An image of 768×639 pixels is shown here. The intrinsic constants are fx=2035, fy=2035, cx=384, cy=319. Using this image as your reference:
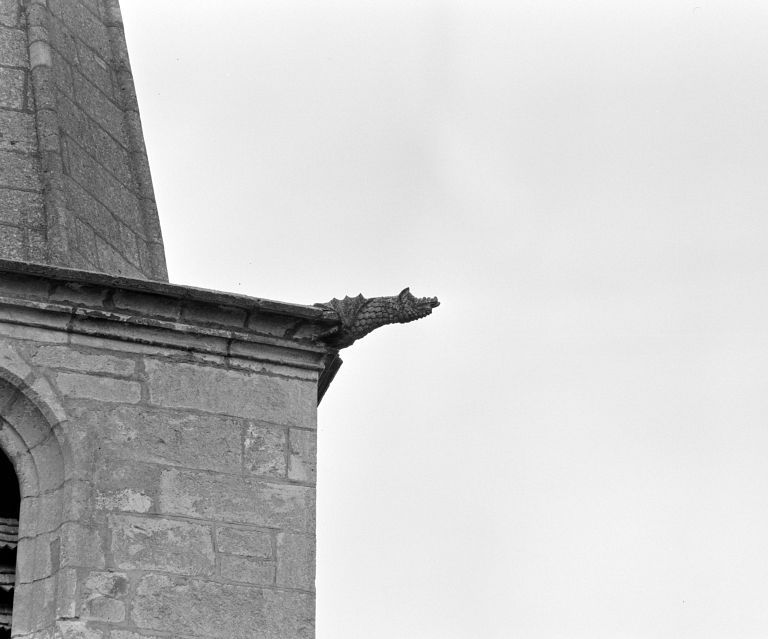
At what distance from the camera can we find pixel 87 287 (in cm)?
921

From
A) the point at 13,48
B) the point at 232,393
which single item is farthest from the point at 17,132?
the point at 232,393

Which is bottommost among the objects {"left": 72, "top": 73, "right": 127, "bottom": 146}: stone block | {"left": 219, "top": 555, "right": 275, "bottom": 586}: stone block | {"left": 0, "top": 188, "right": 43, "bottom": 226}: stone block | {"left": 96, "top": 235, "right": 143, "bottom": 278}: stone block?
{"left": 219, "top": 555, "right": 275, "bottom": 586}: stone block

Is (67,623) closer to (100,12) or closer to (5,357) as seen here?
(5,357)

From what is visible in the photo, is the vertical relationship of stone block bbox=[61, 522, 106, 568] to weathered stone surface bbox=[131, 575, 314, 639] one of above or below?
above

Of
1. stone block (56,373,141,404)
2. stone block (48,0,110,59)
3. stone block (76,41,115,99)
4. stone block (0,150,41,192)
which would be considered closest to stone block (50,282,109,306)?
stone block (56,373,141,404)

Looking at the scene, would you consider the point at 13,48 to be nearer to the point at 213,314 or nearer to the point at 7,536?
the point at 213,314

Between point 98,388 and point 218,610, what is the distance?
117 cm

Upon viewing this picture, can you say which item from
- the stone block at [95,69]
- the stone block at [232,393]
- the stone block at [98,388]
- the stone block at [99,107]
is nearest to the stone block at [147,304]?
the stone block at [232,393]

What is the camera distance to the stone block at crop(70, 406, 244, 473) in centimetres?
902

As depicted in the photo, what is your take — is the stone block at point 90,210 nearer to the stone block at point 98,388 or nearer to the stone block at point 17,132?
the stone block at point 17,132

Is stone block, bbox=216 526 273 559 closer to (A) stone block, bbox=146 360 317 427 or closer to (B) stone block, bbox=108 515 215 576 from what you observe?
(B) stone block, bbox=108 515 215 576

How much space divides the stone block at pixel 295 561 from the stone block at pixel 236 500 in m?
0.06

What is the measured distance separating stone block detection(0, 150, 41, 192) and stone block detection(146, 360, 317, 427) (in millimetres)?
1193

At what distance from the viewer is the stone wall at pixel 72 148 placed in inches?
381
